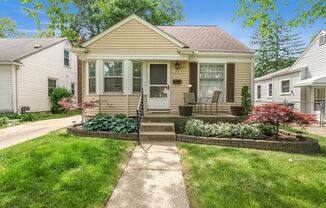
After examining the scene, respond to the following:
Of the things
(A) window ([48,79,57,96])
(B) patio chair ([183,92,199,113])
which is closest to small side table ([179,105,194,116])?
(B) patio chair ([183,92,199,113])

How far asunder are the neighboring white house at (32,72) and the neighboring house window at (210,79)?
284 inches

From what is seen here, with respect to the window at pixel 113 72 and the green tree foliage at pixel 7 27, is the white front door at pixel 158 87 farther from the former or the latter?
the green tree foliage at pixel 7 27

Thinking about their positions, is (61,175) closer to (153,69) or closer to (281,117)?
(281,117)

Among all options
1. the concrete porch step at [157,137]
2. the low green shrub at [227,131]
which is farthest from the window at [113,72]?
the low green shrub at [227,131]

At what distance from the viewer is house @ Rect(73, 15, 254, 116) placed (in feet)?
31.0

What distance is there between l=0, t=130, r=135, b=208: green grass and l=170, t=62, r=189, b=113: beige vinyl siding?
4683 mm

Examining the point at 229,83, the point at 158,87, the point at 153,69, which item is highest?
the point at 153,69

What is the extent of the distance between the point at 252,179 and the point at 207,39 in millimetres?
8953

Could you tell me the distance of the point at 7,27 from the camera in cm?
2675

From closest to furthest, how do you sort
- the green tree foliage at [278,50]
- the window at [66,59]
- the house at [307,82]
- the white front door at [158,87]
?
1. the white front door at [158,87]
2. the house at [307,82]
3. the window at [66,59]
4. the green tree foliage at [278,50]

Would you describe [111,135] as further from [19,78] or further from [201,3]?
[19,78]

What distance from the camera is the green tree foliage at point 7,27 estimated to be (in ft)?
71.2

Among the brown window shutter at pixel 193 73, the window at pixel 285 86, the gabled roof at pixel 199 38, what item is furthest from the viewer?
the window at pixel 285 86

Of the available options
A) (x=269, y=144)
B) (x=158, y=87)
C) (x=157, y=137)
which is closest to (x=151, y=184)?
(x=157, y=137)
